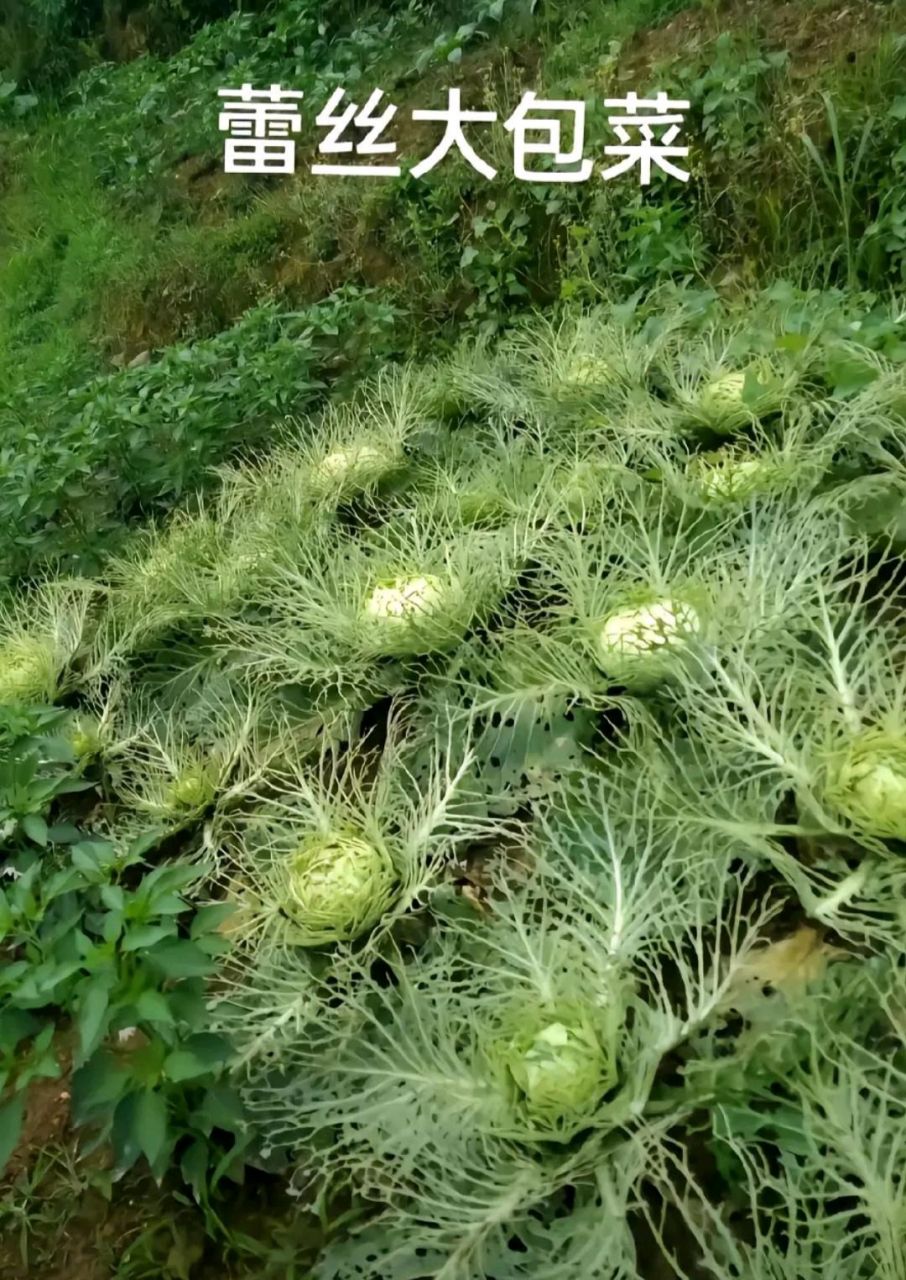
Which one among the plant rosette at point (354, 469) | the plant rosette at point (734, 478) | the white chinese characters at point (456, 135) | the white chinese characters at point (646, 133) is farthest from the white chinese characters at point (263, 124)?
the plant rosette at point (734, 478)

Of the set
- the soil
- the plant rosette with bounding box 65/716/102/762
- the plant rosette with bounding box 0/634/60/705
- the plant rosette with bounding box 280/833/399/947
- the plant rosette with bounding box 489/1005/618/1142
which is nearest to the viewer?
the plant rosette with bounding box 489/1005/618/1142

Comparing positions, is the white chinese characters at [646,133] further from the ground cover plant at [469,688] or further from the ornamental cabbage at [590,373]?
the ornamental cabbage at [590,373]

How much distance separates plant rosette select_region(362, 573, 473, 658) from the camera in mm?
1194

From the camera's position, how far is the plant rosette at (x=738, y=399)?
4.53 feet

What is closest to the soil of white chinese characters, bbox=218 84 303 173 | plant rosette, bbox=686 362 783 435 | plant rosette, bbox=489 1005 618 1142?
white chinese characters, bbox=218 84 303 173

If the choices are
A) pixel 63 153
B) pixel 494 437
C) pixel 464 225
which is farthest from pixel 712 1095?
pixel 63 153

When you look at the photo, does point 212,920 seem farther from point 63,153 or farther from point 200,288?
point 63,153

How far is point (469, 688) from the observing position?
1.12 meters

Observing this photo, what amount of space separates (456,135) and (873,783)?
1.80 metres

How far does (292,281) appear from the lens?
2.36 meters

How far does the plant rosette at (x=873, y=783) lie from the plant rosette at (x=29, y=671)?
1.10 m

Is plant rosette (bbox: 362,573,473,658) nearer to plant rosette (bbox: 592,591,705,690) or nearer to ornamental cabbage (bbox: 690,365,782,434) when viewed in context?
plant rosette (bbox: 592,591,705,690)

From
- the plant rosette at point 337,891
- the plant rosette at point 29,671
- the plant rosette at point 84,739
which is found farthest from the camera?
the plant rosette at point 29,671

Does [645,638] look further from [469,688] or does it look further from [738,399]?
[738,399]
